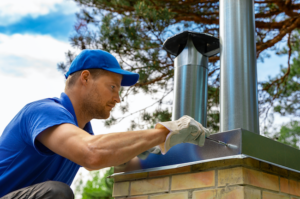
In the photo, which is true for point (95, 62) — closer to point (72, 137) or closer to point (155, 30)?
point (72, 137)

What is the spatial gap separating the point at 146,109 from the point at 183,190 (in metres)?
2.89

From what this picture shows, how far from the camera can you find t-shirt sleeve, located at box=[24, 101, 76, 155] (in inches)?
49.3

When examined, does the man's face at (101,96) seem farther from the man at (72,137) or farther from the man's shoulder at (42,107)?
the man's shoulder at (42,107)

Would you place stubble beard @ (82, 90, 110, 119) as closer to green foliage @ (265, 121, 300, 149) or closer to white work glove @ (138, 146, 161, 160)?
white work glove @ (138, 146, 161, 160)

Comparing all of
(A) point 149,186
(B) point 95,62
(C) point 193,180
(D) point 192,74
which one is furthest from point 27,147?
(D) point 192,74

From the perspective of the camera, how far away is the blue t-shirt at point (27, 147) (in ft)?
4.24

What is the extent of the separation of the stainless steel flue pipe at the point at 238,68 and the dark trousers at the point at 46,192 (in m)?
0.87

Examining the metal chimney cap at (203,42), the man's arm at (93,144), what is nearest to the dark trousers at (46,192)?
the man's arm at (93,144)

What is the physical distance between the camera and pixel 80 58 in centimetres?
167

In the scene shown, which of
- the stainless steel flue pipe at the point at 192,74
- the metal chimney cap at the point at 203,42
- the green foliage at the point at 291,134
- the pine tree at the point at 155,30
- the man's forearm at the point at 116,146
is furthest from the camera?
the green foliage at the point at 291,134

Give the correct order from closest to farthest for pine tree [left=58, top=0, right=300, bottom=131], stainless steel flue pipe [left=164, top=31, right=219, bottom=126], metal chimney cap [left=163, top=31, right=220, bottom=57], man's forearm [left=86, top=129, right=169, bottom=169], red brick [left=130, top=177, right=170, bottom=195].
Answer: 1. man's forearm [left=86, top=129, right=169, bottom=169]
2. red brick [left=130, top=177, right=170, bottom=195]
3. stainless steel flue pipe [left=164, top=31, right=219, bottom=126]
4. metal chimney cap [left=163, top=31, right=220, bottom=57]
5. pine tree [left=58, top=0, right=300, bottom=131]

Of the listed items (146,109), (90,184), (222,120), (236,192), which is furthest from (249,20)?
(90,184)

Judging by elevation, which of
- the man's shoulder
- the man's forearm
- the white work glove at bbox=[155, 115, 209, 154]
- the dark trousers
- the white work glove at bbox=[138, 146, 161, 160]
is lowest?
the dark trousers

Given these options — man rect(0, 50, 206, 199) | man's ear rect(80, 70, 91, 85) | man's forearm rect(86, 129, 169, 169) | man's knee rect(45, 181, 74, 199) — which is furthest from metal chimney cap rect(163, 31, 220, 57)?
man's knee rect(45, 181, 74, 199)
